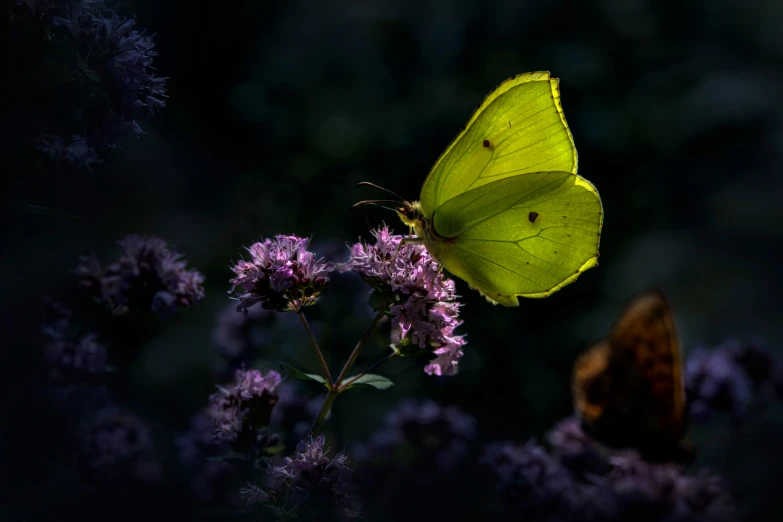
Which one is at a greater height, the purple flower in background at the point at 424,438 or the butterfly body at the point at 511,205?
the butterfly body at the point at 511,205

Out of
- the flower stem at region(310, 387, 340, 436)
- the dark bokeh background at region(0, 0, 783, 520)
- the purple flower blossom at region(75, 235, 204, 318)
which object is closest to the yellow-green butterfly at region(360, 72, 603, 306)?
the flower stem at region(310, 387, 340, 436)

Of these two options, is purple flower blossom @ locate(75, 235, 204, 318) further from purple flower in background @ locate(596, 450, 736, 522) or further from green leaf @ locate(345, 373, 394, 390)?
purple flower in background @ locate(596, 450, 736, 522)

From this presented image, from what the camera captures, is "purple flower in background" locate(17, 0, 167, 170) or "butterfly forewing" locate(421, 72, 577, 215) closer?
"purple flower in background" locate(17, 0, 167, 170)

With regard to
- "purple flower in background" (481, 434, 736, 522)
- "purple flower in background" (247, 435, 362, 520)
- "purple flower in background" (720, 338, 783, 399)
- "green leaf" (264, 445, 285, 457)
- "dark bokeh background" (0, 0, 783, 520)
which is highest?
"dark bokeh background" (0, 0, 783, 520)

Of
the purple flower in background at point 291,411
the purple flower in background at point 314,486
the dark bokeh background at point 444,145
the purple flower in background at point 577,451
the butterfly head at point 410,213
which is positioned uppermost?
the dark bokeh background at point 444,145

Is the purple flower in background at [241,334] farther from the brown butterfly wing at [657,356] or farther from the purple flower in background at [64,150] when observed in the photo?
the brown butterfly wing at [657,356]

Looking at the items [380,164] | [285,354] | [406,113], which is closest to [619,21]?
[406,113]

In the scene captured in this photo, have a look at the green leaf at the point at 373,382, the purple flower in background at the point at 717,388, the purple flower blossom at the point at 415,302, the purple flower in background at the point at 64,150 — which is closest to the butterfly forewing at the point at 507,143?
the purple flower blossom at the point at 415,302
